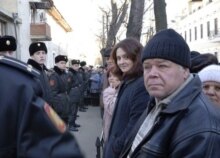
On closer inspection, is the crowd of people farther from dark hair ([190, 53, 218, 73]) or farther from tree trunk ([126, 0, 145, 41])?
tree trunk ([126, 0, 145, 41])

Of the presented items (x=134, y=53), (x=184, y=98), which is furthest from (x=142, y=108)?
(x=184, y=98)

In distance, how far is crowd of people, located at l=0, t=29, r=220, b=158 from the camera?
1.36m

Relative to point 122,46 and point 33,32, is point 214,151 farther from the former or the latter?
point 33,32

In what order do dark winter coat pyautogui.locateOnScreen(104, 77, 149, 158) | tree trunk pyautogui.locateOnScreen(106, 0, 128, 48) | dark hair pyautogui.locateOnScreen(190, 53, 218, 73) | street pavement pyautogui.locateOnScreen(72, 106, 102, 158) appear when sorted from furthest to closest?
tree trunk pyautogui.locateOnScreen(106, 0, 128, 48)
street pavement pyautogui.locateOnScreen(72, 106, 102, 158)
dark hair pyautogui.locateOnScreen(190, 53, 218, 73)
dark winter coat pyautogui.locateOnScreen(104, 77, 149, 158)

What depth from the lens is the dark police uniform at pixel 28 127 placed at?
1.35m

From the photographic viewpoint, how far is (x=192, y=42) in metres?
58.1

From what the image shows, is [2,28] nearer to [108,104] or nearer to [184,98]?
[108,104]

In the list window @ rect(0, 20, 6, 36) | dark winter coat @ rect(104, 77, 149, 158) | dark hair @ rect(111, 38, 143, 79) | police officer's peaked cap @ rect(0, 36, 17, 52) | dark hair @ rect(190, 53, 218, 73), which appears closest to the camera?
dark winter coat @ rect(104, 77, 149, 158)

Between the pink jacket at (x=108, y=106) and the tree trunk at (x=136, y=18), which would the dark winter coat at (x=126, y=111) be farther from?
the tree trunk at (x=136, y=18)

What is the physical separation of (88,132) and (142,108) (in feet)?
27.2

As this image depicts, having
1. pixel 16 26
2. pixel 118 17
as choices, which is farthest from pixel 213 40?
pixel 16 26

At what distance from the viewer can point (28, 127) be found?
1351 millimetres

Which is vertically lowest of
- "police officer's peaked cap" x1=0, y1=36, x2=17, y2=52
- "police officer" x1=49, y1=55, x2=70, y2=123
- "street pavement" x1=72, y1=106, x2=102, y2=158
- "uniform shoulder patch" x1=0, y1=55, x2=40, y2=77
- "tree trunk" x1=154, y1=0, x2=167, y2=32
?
"street pavement" x1=72, y1=106, x2=102, y2=158

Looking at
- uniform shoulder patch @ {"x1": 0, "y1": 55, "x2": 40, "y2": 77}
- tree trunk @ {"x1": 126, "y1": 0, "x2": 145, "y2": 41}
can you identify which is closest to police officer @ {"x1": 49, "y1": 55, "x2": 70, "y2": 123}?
tree trunk @ {"x1": 126, "y1": 0, "x2": 145, "y2": 41}
